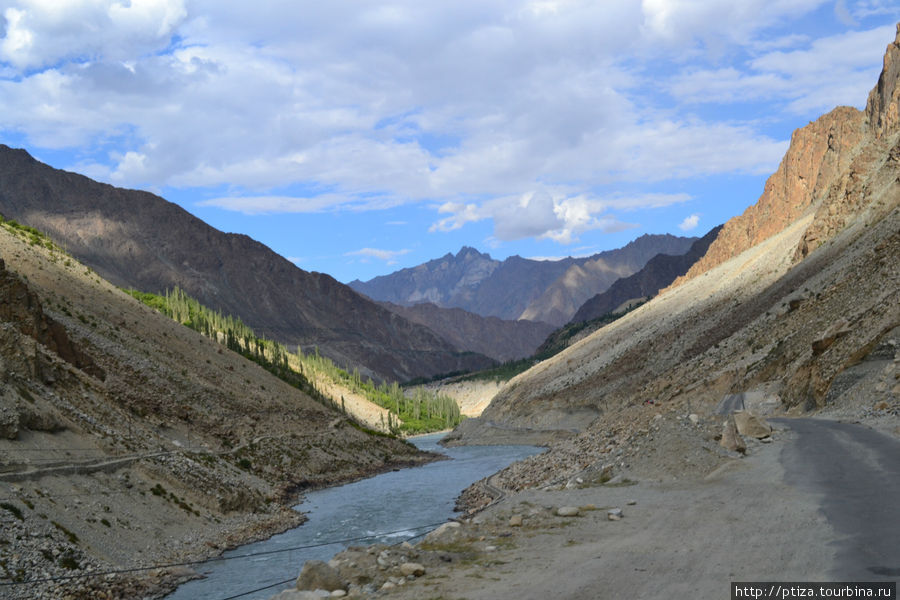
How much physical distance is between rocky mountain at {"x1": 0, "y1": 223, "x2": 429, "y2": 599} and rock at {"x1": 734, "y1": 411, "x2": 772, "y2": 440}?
22.0m

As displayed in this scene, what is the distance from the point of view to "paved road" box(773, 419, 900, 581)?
1087 centimetres

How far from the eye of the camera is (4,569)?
18.7 meters

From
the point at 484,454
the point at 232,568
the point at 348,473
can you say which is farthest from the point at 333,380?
the point at 232,568

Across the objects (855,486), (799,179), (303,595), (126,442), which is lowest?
(126,442)

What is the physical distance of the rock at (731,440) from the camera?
25219 millimetres

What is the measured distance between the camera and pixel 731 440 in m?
25.5

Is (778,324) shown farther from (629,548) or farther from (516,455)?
(629,548)

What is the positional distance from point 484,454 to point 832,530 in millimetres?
75610

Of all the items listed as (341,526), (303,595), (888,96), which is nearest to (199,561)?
(341,526)

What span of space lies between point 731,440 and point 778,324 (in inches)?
1990

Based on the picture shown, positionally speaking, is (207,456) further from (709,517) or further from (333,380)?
(333,380)

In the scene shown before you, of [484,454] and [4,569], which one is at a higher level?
[4,569]

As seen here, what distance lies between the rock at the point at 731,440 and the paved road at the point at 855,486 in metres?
1.51

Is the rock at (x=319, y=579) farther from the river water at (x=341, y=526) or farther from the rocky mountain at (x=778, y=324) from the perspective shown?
the rocky mountain at (x=778, y=324)
